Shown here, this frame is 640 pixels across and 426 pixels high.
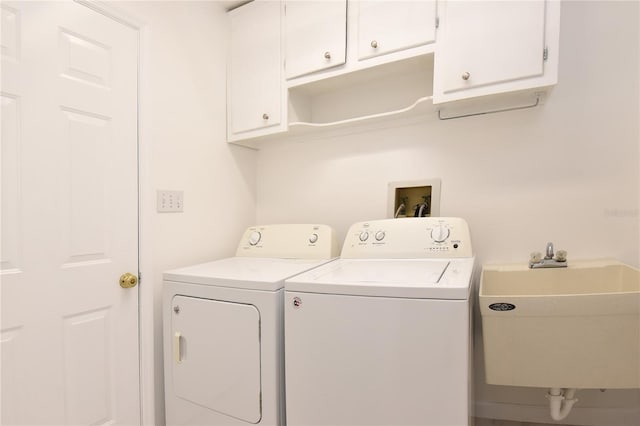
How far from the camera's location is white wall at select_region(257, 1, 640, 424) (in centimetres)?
149

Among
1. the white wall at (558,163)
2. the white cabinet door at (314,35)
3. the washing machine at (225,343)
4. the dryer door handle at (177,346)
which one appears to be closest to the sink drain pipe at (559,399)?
the white wall at (558,163)

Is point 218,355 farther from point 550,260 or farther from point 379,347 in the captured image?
point 550,260

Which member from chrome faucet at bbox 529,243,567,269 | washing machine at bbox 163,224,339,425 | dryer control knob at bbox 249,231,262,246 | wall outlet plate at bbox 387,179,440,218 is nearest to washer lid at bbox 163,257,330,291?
washing machine at bbox 163,224,339,425

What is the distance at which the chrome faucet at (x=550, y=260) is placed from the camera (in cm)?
147

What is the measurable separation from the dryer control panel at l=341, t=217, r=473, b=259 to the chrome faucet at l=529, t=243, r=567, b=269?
12.1 inches

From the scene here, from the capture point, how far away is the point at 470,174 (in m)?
1.75

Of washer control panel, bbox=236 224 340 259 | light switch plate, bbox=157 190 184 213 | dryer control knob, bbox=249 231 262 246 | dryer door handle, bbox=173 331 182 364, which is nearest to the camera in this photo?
dryer door handle, bbox=173 331 182 364

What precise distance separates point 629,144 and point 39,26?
2.57 metres

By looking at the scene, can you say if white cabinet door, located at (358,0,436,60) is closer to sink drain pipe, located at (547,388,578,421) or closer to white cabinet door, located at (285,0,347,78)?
white cabinet door, located at (285,0,347,78)

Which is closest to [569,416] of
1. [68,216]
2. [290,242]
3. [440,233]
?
[440,233]

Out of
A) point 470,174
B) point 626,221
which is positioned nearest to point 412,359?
point 470,174

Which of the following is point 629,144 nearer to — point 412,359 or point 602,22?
point 602,22

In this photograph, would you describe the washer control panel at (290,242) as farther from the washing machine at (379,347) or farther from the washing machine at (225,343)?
the washing machine at (379,347)

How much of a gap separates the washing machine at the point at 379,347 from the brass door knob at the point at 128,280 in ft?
2.79
